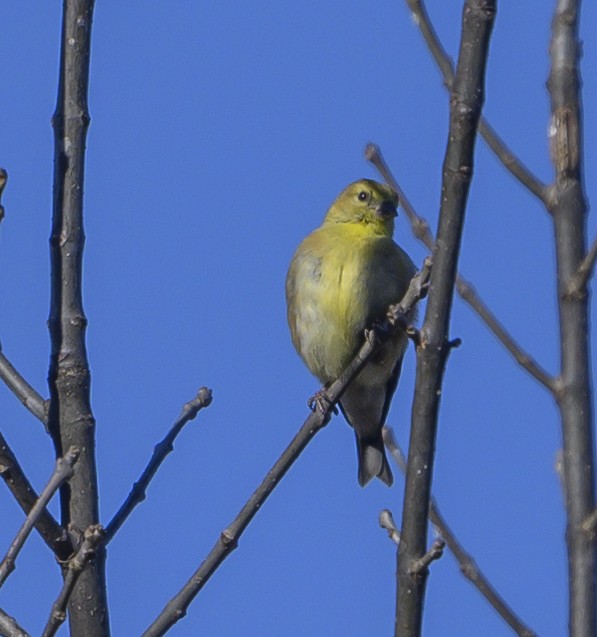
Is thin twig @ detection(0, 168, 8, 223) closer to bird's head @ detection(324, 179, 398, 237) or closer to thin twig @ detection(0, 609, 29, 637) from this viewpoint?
thin twig @ detection(0, 609, 29, 637)

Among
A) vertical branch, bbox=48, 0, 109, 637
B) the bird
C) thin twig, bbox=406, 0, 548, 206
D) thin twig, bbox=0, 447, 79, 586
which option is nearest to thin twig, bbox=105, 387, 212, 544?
vertical branch, bbox=48, 0, 109, 637

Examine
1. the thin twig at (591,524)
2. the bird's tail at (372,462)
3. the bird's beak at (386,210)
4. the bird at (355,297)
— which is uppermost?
the bird's beak at (386,210)

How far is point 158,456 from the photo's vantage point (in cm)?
309

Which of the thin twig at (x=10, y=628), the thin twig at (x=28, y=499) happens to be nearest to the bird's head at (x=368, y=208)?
the thin twig at (x=28, y=499)

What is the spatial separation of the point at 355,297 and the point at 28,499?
352cm

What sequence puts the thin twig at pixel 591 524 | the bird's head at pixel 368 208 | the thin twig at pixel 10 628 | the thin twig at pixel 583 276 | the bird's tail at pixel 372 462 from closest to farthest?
the thin twig at pixel 591 524
the thin twig at pixel 583 276
the thin twig at pixel 10 628
the bird's head at pixel 368 208
the bird's tail at pixel 372 462

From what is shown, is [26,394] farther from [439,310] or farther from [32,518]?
[439,310]

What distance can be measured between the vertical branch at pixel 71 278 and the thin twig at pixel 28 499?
216 millimetres

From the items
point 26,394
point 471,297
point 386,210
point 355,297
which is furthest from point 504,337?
point 386,210

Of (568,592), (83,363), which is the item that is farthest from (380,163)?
(568,592)

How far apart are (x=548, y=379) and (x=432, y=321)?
0.22 metres

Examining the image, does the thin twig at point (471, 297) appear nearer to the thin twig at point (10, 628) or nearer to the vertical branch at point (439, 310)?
the vertical branch at point (439, 310)

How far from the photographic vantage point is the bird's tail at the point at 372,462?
7.19 m

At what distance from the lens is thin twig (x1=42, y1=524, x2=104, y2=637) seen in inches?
95.7
